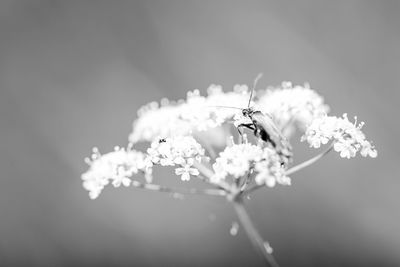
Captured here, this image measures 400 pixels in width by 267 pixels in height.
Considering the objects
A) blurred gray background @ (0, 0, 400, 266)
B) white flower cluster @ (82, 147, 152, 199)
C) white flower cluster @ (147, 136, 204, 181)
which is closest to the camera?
white flower cluster @ (147, 136, 204, 181)

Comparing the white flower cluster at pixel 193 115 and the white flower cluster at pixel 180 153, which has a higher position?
the white flower cluster at pixel 193 115

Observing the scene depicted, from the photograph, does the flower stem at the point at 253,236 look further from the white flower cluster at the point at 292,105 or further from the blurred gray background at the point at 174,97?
the blurred gray background at the point at 174,97

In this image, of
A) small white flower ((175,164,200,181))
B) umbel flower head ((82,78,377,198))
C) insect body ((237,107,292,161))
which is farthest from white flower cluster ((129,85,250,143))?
insect body ((237,107,292,161))

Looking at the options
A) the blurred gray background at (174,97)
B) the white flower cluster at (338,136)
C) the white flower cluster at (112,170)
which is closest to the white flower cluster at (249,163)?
the white flower cluster at (338,136)

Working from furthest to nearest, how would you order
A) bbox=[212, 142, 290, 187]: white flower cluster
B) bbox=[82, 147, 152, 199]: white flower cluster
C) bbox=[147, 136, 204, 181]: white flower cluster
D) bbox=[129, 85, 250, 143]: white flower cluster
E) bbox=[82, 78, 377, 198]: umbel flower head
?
bbox=[129, 85, 250, 143]: white flower cluster, bbox=[82, 147, 152, 199]: white flower cluster, bbox=[147, 136, 204, 181]: white flower cluster, bbox=[82, 78, 377, 198]: umbel flower head, bbox=[212, 142, 290, 187]: white flower cluster

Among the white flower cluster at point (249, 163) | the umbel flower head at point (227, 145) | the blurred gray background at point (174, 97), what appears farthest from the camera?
the blurred gray background at point (174, 97)

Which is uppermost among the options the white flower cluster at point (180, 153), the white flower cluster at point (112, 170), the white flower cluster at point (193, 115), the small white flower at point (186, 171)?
the white flower cluster at point (193, 115)

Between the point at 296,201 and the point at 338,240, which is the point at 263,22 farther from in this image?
the point at 338,240

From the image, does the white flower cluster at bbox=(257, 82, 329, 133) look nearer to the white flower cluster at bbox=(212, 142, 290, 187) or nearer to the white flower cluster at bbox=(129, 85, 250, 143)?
the white flower cluster at bbox=(129, 85, 250, 143)
